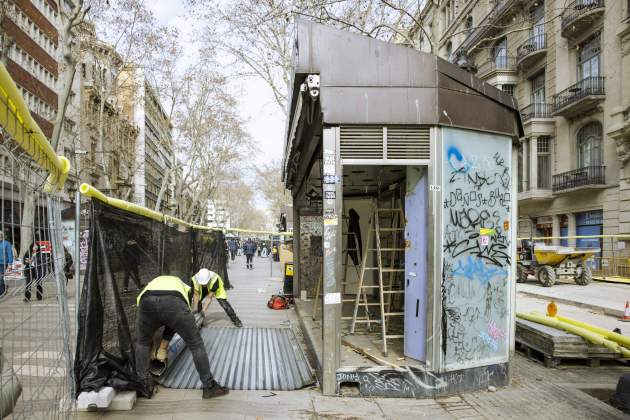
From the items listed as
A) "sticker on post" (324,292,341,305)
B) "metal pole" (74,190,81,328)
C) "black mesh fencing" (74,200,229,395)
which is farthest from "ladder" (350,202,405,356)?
"metal pole" (74,190,81,328)

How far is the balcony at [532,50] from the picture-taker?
28328 millimetres

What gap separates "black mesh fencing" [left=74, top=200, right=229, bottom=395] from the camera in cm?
427

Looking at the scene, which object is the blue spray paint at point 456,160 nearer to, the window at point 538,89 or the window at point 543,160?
the window at point 543,160

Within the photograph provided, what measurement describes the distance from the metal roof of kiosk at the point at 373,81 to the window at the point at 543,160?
2673cm

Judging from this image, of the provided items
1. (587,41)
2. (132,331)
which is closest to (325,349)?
(132,331)

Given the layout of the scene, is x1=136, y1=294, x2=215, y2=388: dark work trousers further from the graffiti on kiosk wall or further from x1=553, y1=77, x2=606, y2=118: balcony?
x1=553, y1=77, x2=606, y2=118: balcony

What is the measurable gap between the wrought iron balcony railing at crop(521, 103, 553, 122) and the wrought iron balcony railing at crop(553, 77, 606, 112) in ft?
3.11

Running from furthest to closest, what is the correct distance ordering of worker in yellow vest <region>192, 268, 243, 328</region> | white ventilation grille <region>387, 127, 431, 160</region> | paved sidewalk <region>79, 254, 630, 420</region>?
worker in yellow vest <region>192, 268, 243, 328</region>
white ventilation grille <region>387, 127, 431, 160</region>
paved sidewalk <region>79, 254, 630, 420</region>

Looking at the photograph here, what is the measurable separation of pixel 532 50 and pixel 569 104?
215 inches

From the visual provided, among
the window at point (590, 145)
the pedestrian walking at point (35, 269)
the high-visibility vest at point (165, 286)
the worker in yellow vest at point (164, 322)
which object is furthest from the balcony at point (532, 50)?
the pedestrian walking at point (35, 269)

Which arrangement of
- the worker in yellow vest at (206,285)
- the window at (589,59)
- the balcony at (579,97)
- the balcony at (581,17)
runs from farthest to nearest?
the window at (589,59)
the balcony at (579,97)
the balcony at (581,17)
the worker in yellow vest at (206,285)

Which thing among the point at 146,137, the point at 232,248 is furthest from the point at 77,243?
the point at 146,137

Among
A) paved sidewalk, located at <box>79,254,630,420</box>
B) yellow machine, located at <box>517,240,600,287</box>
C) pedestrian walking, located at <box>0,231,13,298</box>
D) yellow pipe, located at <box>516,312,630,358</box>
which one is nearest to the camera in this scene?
pedestrian walking, located at <box>0,231,13,298</box>

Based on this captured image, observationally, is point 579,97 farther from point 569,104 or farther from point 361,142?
point 361,142
